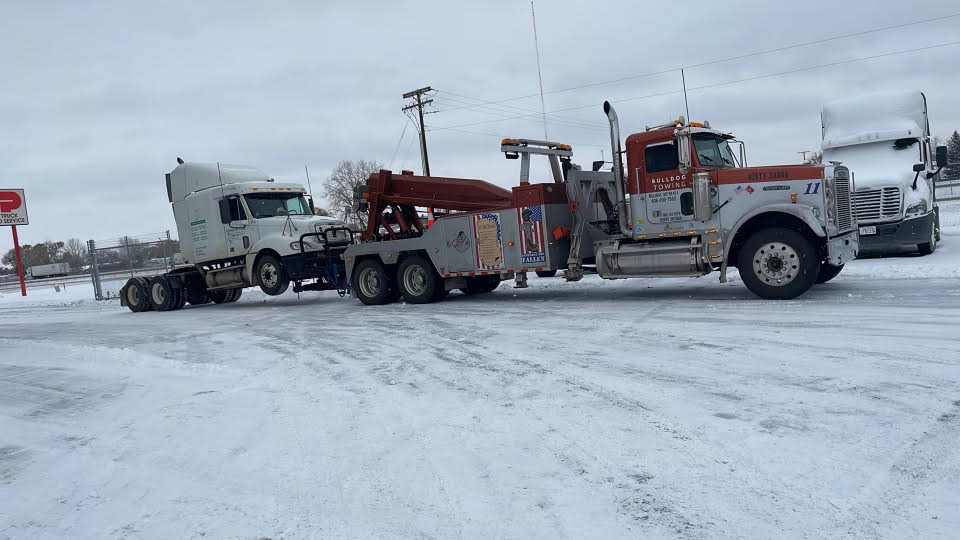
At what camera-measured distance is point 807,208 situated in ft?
32.8

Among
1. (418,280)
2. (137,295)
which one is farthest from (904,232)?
(137,295)

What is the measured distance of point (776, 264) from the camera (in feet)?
33.4

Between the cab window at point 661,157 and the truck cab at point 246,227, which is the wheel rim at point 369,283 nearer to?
the truck cab at point 246,227

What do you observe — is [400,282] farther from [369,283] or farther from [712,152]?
[712,152]

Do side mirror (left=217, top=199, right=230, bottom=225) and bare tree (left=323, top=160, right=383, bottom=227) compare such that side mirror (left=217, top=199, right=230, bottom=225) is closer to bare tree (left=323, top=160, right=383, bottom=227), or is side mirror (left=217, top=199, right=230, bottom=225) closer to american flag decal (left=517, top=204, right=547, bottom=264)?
american flag decal (left=517, top=204, right=547, bottom=264)

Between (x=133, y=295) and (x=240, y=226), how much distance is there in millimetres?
4941

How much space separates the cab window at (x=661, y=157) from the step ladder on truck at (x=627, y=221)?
2 cm

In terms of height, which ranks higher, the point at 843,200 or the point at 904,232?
the point at 843,200

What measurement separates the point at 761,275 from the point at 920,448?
6649mm

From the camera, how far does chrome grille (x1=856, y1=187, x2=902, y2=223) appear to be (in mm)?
15055

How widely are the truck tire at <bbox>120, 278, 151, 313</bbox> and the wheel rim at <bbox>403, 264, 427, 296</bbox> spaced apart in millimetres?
8745

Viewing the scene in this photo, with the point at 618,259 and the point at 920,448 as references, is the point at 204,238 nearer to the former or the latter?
the point at 618,259

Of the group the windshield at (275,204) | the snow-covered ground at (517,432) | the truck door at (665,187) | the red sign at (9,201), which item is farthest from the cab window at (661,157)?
the red sign at (9,201)

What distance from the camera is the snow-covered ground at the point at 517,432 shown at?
11.2 feet
